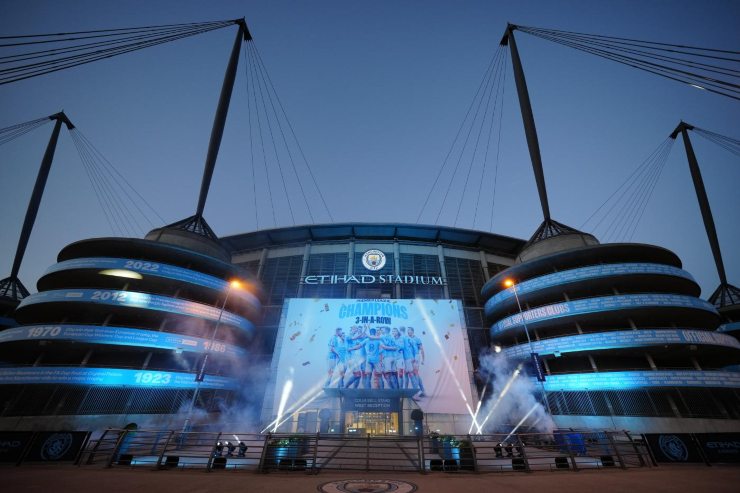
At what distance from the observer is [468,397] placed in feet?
85.3

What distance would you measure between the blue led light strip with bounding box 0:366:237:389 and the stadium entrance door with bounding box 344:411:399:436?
15.0 meters

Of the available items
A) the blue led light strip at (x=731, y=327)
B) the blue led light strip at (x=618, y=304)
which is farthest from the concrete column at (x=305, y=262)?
the blue led light strip at (x=731, y=327)

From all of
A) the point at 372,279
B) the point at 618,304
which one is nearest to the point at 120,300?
the point at 372,279

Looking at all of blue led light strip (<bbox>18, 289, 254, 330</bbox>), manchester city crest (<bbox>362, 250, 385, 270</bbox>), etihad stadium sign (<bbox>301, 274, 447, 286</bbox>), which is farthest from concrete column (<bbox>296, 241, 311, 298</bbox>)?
blue led light strip (<bbox>18, 289, 254, 330</bbox>)

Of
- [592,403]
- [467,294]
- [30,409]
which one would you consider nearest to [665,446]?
[592,403]

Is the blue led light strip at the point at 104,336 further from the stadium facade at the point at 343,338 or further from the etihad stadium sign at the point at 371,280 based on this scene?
the etihad stadium sign at the point at 371,280

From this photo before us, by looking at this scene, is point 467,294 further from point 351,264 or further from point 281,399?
point 281,399

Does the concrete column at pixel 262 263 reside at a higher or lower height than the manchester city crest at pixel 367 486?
higher

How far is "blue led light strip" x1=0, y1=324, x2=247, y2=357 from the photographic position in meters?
22.8

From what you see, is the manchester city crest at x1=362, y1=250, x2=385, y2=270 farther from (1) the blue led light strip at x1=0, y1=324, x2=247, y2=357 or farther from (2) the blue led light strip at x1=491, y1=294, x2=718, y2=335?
(1) the blue led light strip at x1=0, y1=324, x2=247, y2=357

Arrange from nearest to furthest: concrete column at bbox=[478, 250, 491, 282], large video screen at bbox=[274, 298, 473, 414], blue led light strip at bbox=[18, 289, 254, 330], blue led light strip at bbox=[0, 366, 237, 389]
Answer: blue led light strip at bbox=[0, 366, 237, 389]
blue led light strip at bbox=[18, 289, 254, 330]
large video screen at bbox=[274, 298, 473, 414]
concrete column at bbox=[478, 250, 491, 282]

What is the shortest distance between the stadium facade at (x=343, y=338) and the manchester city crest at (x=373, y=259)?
2.13m

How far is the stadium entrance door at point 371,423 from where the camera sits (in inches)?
969

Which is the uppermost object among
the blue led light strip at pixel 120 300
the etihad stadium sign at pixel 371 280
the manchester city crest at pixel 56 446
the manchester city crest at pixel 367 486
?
the etihad stadium sign at pixel 371 280
